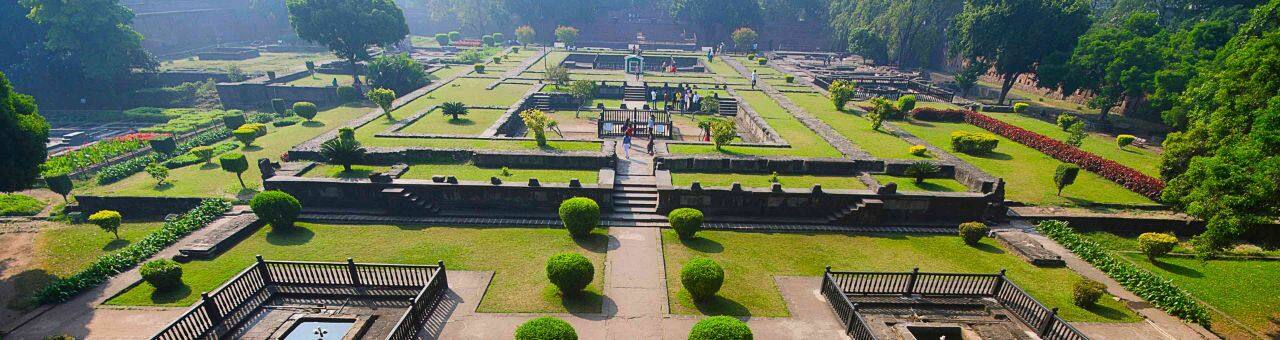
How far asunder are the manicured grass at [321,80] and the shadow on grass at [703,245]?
37.2 metres

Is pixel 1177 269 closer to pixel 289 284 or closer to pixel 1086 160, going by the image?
pixel 1086 160

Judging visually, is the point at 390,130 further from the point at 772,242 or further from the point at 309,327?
the point at 772,242

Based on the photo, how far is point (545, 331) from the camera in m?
8.79

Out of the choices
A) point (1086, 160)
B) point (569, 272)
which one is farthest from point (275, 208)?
point (1086, 160)

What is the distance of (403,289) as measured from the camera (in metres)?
12.0

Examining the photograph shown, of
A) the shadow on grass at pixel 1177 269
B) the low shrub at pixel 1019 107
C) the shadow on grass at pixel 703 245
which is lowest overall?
the shadow on grass at pixel 703 245

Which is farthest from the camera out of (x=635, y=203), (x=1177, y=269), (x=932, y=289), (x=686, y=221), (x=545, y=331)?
(x=635, y=203)

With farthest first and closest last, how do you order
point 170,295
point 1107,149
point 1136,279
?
point 1107,149, point 1136,279, point 170,295

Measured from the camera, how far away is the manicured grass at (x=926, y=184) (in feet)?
60.2

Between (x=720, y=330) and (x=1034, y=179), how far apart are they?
782 inches

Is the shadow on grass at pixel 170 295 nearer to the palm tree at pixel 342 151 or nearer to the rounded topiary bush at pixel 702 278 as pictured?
the palm tree at pixel 342 151

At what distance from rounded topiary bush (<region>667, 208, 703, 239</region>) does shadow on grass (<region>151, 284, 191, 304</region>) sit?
41.2 feet

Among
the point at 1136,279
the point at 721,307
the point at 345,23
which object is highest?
the point at 345,23

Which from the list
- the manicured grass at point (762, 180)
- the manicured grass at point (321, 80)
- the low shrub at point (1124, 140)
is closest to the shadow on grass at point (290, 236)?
the manicured grass at point (762, 180)
